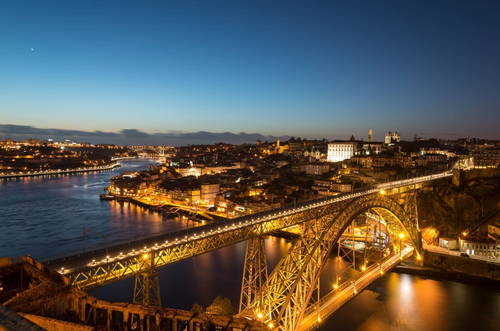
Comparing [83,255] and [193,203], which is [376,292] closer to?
[83,255]

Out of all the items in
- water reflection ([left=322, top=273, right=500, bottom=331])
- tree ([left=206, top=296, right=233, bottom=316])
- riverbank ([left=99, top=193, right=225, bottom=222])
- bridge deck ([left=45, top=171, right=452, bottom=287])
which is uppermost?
bridge deck ([left=45, top=171, right=452, bottom=287])

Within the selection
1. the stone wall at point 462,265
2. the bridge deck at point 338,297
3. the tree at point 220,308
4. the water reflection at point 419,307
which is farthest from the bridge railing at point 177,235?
the stone wall at point 462,265

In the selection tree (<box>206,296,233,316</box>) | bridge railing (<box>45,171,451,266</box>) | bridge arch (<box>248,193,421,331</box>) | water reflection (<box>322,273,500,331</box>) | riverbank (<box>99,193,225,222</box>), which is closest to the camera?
bridge railing (<box>45,171,451,266</box>)

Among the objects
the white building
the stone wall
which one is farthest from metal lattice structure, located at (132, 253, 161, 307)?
the white building

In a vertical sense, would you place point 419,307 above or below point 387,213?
below

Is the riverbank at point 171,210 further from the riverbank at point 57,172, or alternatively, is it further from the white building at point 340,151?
the riverbank at point 57,172

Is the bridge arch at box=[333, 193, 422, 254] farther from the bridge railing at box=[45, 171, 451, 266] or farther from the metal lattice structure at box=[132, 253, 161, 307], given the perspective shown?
the metal lattice structure at box=[132, 253, 161, 307]

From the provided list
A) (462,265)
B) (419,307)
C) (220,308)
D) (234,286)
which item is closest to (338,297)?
(220,308)

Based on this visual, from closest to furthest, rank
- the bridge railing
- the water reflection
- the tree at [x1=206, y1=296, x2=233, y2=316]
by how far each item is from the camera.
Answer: the bridge railing → the tree at [x1=206, y1=296, x2=233, y2=316] → the water reflection

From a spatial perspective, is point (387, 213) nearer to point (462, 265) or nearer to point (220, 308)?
point (462, 265)

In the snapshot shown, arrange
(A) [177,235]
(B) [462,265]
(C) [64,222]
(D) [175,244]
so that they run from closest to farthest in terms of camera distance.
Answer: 1. (D) [175,244]
2. (A) [177,235]
3. (B) [462,265]
4. (C) [64,222]
